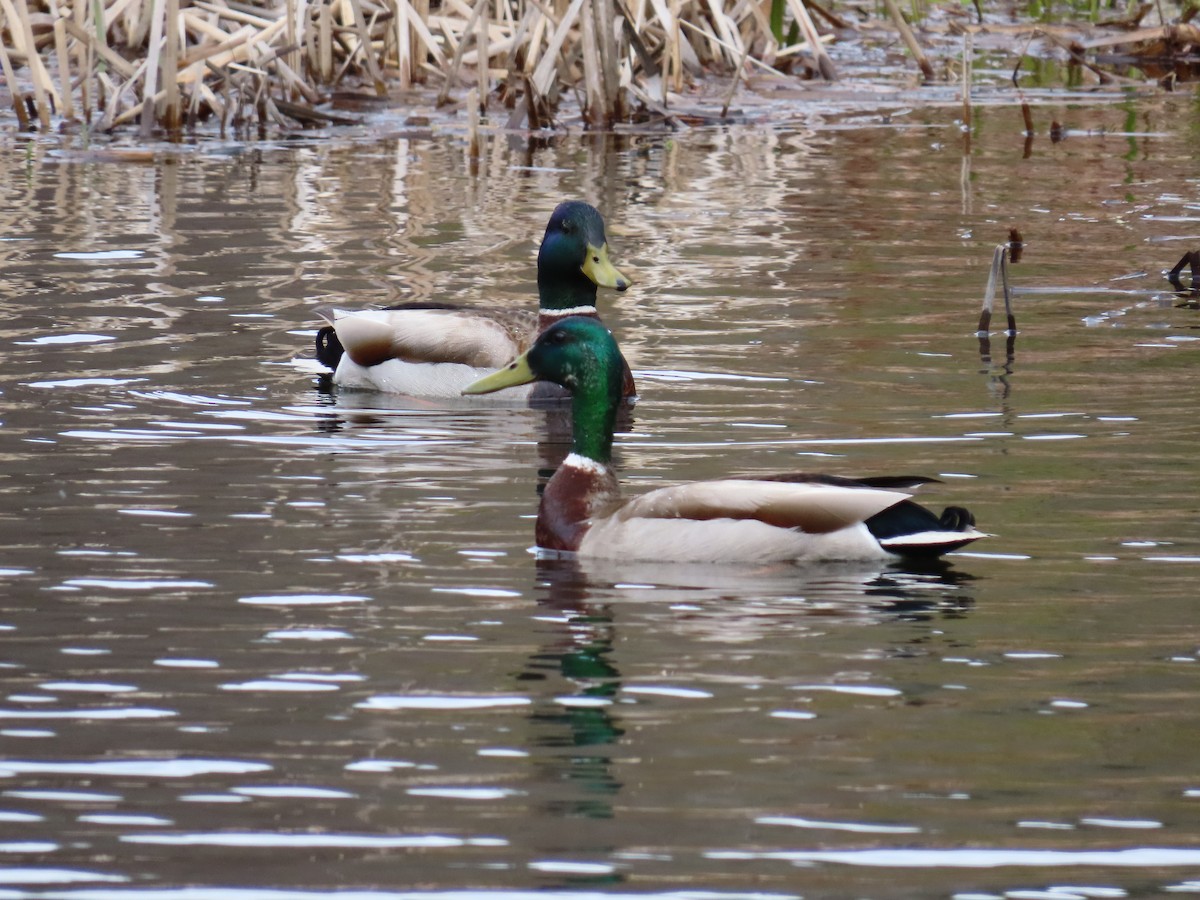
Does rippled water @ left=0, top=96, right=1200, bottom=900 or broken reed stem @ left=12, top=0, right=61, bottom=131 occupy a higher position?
broken reed stem @ left=12, top=0, right=61, bottom=131

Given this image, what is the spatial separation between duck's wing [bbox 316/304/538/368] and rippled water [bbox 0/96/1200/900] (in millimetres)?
319

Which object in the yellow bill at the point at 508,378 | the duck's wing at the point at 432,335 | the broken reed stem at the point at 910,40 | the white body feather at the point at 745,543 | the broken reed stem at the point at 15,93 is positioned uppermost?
the broken reed stem at the point at 910,40

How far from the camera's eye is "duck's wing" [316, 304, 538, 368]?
10477 mm

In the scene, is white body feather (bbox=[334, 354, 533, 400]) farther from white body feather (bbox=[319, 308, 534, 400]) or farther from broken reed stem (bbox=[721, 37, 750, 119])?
broken reed stem (bbox=[721, 37, 750, 119])

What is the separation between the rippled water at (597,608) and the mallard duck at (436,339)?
28 centimetres

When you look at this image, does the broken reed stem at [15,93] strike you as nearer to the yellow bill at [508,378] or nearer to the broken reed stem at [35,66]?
the broken reed stem at [35,66]

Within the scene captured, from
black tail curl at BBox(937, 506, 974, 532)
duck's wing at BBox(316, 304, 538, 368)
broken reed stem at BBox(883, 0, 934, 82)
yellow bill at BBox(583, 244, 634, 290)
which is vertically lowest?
black tail curl at BBox(937, 506, 974, 532)

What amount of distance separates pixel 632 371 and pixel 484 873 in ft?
20.8

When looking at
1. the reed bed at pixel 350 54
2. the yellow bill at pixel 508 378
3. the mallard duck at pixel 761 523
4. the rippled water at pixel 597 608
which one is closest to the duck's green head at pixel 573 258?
the rippled water at pixel 597 608

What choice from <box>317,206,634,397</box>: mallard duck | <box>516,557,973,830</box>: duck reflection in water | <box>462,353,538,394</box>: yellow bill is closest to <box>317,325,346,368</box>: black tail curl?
<box>317,206,634,397</box>: mallard duck

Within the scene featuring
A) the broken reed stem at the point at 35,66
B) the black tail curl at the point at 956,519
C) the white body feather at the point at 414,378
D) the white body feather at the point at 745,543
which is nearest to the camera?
the black tail curl at the point at 956,519

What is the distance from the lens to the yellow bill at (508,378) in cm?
800

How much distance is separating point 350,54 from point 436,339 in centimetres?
975

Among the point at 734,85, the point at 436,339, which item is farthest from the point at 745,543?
the point at 734,85
